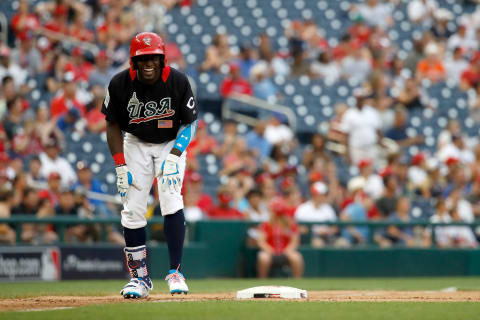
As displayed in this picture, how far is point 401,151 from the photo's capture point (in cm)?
1515

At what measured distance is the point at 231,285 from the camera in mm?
9805

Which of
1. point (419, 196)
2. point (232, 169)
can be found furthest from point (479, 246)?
point (232, 169)

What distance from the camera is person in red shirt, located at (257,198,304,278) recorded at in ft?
36.4

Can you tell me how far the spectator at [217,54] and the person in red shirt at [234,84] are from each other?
556 millimetres

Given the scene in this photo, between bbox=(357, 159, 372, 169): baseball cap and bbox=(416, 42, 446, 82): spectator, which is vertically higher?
bbox=(416, 42, 446, 82): spectator

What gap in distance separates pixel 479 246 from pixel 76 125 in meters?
5.97

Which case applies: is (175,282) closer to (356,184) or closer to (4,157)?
(4,157)

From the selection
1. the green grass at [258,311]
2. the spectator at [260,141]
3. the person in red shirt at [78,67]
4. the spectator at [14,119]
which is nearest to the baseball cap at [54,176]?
the spectator at [14,119]

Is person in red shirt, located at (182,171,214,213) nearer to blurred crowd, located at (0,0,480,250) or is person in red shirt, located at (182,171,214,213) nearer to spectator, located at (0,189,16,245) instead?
blurred crowd, located at (0,0,480,250)

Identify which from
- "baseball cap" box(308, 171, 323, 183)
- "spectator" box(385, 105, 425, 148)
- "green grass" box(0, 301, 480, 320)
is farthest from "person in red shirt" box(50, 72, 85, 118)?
"green grass" box(0, 301, 480, 320)

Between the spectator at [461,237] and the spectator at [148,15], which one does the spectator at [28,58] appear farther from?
the spectator at [461,237]

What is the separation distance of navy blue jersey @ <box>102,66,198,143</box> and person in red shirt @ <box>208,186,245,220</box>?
16.0ft

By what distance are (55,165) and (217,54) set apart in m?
4.54

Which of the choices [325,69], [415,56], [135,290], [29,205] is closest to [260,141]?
[325,69]
